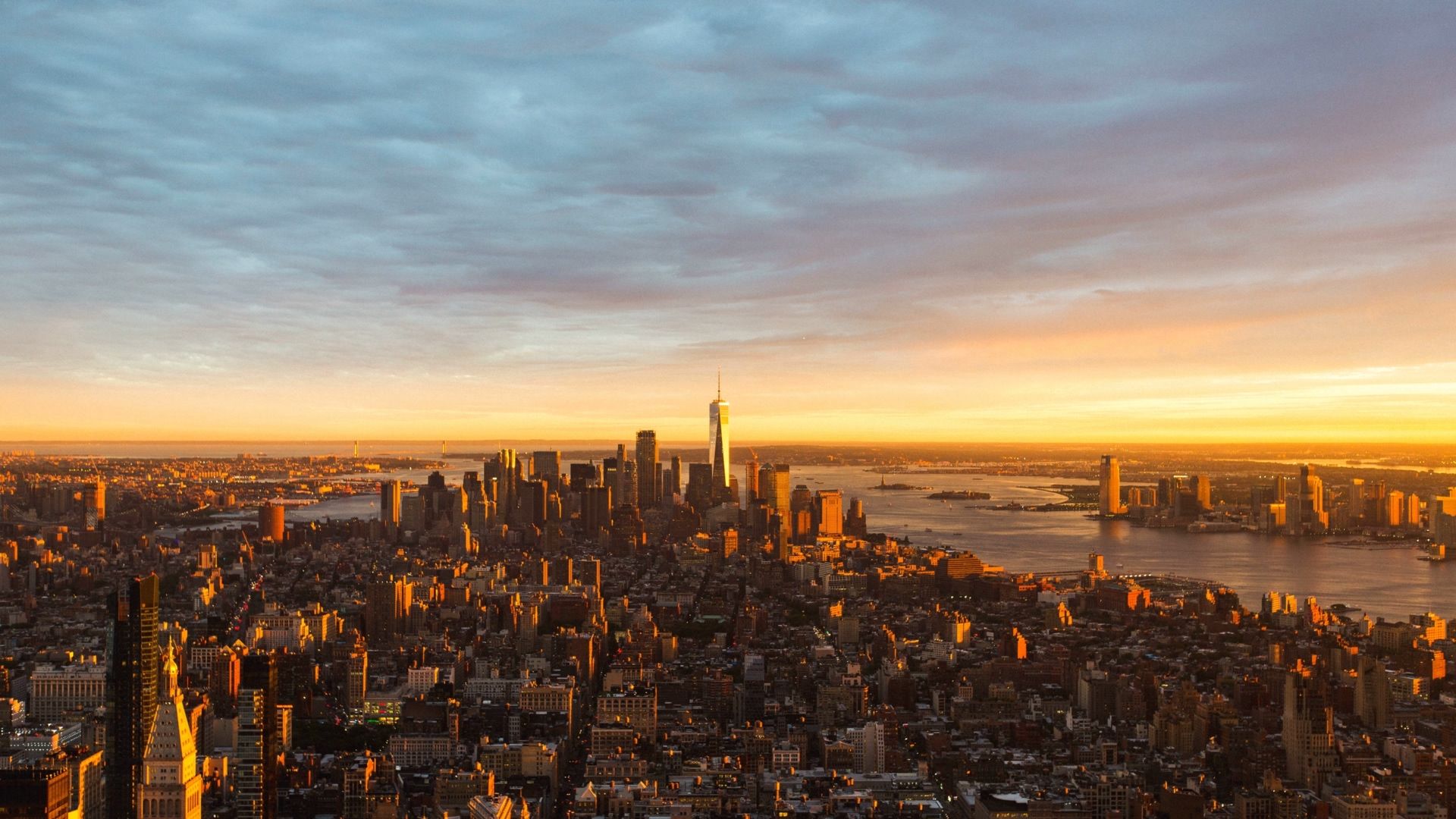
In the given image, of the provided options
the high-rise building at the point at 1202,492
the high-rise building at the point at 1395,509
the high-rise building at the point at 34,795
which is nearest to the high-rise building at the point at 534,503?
the high-rise building at the point at 1202,492

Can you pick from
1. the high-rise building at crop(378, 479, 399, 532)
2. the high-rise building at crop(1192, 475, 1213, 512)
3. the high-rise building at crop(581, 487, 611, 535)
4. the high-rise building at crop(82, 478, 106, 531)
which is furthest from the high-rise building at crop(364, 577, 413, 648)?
the high-rise building at crop(1192, 475, 1213, 512)

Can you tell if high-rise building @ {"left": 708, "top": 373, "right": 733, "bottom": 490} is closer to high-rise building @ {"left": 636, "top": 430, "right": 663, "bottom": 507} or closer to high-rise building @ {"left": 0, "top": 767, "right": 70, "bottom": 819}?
high-rise building @ {"left": 636, "top": 430, "right": 663, "bottom": 507}

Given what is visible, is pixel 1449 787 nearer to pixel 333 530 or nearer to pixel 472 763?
pixel 472 763

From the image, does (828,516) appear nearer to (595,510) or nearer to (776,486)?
(776,486)

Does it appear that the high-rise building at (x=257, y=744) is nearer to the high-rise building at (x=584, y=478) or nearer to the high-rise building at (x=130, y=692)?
the high-rise building at (x=130, y=692)

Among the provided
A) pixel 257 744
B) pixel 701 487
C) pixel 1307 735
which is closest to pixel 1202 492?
pixel 701 487

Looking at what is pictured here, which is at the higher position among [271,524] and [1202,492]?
[1202,492]
